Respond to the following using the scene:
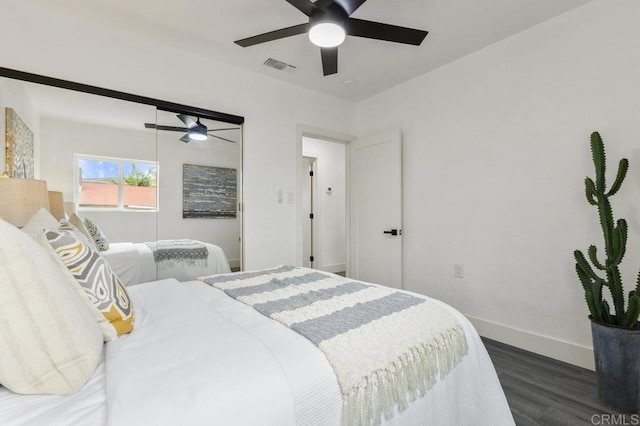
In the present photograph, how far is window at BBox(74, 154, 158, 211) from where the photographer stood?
239 centimetres

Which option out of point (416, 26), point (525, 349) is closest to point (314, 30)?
point (416, 26)

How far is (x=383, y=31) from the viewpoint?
197 centimetres

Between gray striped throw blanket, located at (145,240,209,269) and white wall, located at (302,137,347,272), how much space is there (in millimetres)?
2967

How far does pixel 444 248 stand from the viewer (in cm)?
320

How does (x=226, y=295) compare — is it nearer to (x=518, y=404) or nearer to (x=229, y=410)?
(x=229, y=410)

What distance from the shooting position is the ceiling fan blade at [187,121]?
290 cm

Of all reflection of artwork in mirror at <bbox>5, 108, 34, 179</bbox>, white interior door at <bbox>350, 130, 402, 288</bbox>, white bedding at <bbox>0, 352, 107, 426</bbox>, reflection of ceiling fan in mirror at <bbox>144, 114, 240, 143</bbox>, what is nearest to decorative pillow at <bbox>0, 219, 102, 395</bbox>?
white bedding at <bbox>0, 352, 107, 426</bbox>

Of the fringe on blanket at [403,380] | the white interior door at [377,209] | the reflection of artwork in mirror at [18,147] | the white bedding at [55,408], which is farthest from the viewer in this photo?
the white interior door at [377,209]

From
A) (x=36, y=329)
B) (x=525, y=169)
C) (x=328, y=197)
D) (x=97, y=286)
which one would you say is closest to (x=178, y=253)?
(x=97, y=286)

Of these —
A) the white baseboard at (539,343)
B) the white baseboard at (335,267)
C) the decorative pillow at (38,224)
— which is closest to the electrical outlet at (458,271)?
the white baseboard at (539,343)

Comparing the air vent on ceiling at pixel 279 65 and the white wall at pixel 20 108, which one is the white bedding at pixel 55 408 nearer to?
the white wall at pixel 20 108

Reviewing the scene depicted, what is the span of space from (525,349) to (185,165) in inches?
135

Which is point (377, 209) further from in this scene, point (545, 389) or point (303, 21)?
point (545, 389)

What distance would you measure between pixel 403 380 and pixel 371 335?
18 centimetres
